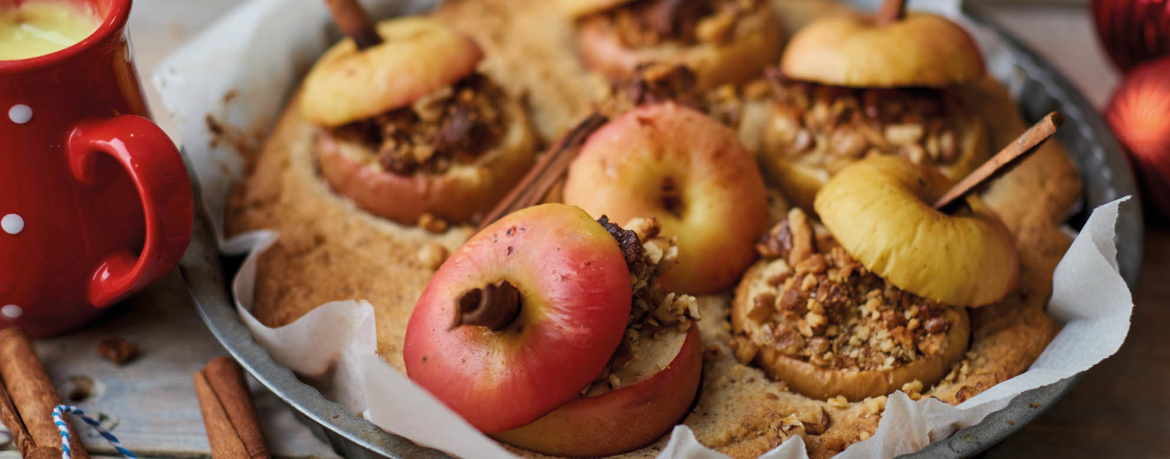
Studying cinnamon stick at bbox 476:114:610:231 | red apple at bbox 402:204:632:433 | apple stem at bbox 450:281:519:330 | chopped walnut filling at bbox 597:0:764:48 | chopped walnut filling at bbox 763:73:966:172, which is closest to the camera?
apple stem at bbox 450:281:519:330

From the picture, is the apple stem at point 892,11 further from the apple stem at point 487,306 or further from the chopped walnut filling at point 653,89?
the apple stem at point 487,306

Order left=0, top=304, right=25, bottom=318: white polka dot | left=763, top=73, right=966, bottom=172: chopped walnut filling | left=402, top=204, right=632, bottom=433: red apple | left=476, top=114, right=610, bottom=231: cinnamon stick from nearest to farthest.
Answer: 1. left=402, top=204, right=632, bottom=433: red apple
2. left=0, top=304, right=25, bottom=318: white polka dot
3. left=476, top=114, right=610, bottom=231: cinnamon stick
4. left=763, top=73, right=966, bottom=172: chopped walnut filling

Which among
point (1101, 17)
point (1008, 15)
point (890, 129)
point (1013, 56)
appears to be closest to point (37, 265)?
point (890, 129)

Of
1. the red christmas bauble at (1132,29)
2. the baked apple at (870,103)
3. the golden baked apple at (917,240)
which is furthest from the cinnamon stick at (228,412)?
the red christmas bauble at (1132,29)

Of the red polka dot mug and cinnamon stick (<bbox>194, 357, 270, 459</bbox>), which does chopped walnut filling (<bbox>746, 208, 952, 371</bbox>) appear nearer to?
cinnamon stick (<bbox>194, 357, 270, 459</bbox>)

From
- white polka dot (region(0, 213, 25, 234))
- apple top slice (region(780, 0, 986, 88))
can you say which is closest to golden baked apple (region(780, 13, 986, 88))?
apple top slice (region(780, 0, 986, 88))

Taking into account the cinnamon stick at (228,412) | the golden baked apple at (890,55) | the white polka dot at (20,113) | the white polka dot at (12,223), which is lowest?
the cinnamon stick at (228,412)

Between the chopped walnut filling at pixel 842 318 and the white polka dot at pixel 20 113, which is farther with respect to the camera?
the chopped walnut filling at pixel 842 318
